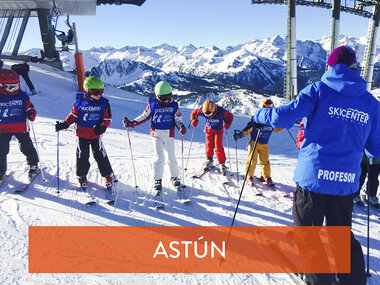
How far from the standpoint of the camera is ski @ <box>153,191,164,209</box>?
168 inches

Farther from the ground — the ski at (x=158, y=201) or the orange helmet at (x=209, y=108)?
the orange helmet at (x=209, y=108)

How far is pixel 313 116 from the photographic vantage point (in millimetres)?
2268

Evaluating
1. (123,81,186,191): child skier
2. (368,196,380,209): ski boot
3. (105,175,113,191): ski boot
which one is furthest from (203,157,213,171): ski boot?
(368,196,380,209): ski boot

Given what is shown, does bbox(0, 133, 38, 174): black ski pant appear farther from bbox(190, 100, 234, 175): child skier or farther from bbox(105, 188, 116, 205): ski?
bbox(190, 100, 234, 175): child skier

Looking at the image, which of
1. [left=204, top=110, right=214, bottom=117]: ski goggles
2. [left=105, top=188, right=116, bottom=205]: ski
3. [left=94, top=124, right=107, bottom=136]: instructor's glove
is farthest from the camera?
[left=204, top=110, right=214, bottom=117]: ski goggles

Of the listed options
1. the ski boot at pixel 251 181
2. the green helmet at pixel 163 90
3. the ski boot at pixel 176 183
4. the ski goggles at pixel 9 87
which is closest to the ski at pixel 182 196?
the ski boot at pixel 176 183

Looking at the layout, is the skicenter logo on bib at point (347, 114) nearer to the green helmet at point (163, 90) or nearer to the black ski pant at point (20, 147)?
the green helmet at point (163, 90)

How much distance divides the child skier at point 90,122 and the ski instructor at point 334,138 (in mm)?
3221

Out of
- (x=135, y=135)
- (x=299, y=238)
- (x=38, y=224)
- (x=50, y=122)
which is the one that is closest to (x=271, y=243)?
(x=299, y=238)

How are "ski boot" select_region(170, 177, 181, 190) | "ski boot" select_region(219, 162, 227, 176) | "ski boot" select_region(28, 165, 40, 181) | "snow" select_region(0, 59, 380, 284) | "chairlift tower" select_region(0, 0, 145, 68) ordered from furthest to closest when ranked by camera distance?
"chairlift tower" select_region(0, 0, 145, 68)
"ski boot" select_region(219, 162, 227, 176)
"ski boot" select_region(28, 165, 40, 181)
"ski boot" select_region(170, 177, 181, 190)
"snow" select_region(0, 59, 380, 284)

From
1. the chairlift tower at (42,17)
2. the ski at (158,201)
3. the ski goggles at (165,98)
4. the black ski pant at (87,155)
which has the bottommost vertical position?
the ski at (158,201)

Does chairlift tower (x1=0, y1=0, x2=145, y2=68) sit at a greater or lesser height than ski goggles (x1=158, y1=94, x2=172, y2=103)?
greater

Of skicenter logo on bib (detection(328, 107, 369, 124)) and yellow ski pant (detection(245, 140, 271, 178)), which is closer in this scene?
skicenter logo on bib (detection(328, 107, 369, 124))

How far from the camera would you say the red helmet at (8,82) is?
4.48 metres
